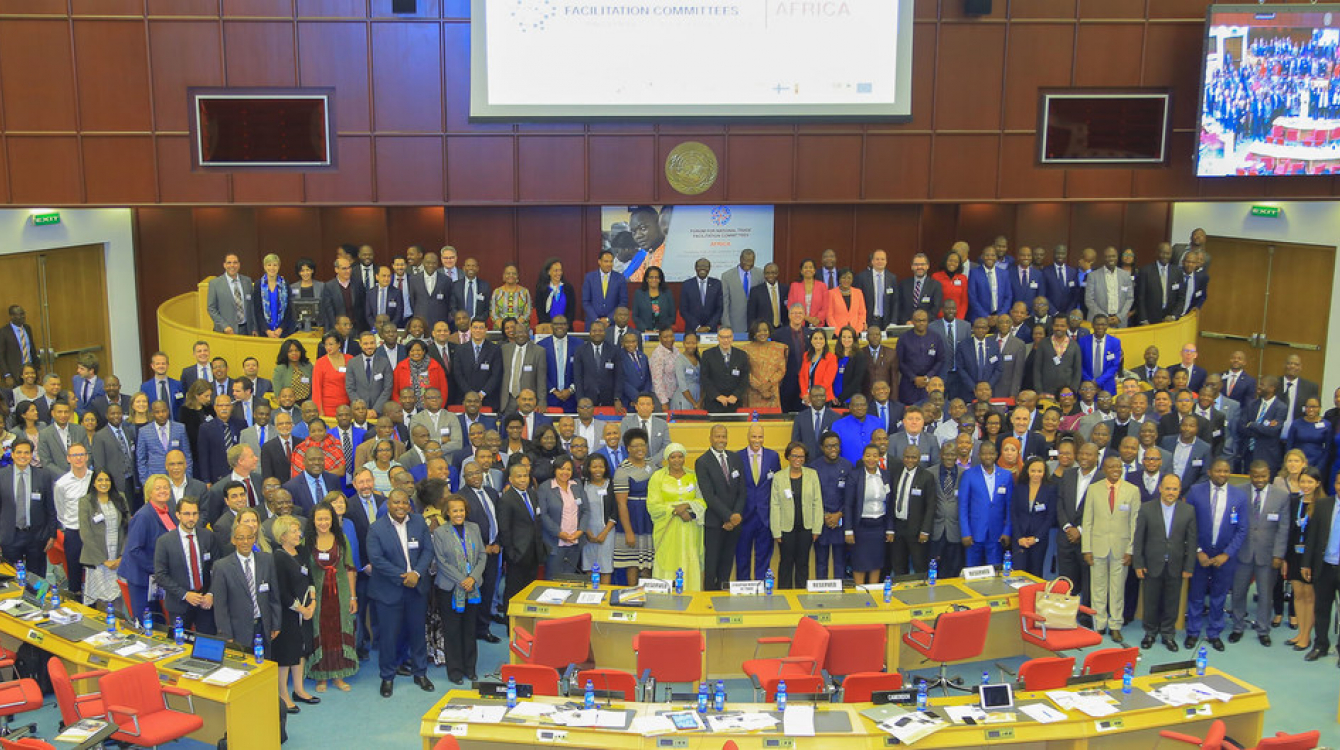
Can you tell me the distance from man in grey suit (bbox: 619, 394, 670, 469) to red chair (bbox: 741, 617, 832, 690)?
260 centimetres

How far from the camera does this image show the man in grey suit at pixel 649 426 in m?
11.0

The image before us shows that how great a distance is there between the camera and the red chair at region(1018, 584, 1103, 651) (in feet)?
30.8

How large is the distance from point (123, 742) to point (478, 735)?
93.0 inches

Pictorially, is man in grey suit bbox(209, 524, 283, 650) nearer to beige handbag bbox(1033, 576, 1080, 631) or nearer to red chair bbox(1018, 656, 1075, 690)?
red chair bbox(1018, 656, 1075, 690)

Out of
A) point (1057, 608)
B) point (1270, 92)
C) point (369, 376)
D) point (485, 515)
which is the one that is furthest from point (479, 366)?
point (1270, 92)

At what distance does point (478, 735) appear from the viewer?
7.52 meters

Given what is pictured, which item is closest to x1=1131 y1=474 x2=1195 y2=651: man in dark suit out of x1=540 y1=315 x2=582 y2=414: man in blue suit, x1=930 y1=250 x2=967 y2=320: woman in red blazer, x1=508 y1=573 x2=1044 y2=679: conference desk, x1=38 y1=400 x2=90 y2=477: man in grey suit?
x1=508 y1=573 x2=1044 y2=679: conference desk

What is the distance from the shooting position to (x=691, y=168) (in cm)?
1562

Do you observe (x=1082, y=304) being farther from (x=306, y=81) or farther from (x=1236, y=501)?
(x=306, y=81)

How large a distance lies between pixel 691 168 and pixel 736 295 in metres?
2.21

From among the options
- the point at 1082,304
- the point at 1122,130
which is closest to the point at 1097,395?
the point at 1082,304

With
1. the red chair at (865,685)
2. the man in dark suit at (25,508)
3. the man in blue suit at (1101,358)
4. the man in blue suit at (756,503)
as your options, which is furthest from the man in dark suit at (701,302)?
the man in dark suit at (25,508)

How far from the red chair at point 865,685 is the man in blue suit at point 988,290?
23.6 feet

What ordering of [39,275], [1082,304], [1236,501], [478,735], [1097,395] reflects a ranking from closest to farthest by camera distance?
Answer: [478,735]
[1236,501]
[1097,395]
[1082,304]
[39,275]
